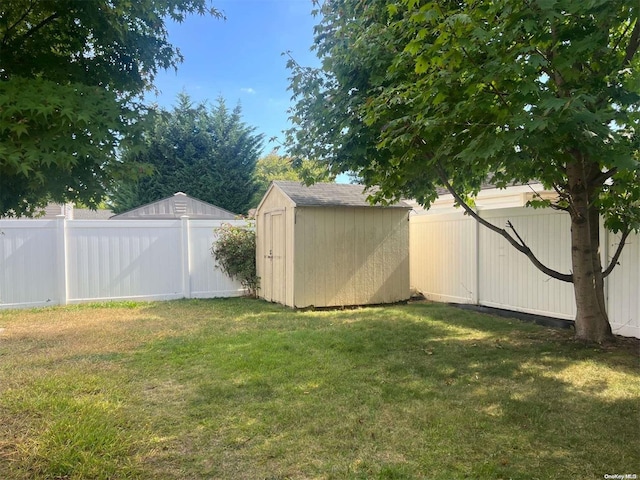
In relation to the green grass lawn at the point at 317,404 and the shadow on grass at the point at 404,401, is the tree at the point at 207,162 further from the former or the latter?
the shadow on grass at the point at 404,401

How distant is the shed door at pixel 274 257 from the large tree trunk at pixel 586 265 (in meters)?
4.81

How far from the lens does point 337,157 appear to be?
532 cm

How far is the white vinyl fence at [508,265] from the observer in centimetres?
526

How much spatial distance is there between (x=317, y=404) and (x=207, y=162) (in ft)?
64.1

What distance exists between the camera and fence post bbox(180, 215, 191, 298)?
911 cm

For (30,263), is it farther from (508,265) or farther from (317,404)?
(508,265)

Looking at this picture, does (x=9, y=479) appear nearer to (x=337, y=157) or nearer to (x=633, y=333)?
(x=337, y=157)

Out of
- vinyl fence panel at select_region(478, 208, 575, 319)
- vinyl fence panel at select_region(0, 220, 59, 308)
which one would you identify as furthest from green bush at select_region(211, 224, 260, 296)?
vinyl fence panel at select_region(478, 208, 575, 319)

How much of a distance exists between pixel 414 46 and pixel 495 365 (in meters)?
3.12

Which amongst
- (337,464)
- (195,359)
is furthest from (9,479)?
(195,359)

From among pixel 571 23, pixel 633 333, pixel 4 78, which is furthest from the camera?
pixel 633 333

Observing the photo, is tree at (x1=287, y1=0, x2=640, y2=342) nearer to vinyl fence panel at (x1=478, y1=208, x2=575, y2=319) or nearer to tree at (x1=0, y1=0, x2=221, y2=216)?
vinyl fence panel at (x1=478, y1=208, x2=575, y2=319)

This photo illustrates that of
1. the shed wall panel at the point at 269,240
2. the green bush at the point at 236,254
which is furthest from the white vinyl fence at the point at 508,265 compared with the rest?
the green bush at the point at 236,254

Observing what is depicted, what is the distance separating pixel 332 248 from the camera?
26.3ft
